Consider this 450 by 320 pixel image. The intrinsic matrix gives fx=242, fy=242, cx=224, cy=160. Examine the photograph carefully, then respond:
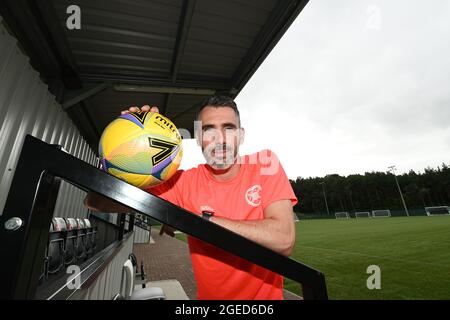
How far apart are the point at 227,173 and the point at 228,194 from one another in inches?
8.5

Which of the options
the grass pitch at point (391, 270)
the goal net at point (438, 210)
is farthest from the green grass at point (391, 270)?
the goal net at point (438, 210)

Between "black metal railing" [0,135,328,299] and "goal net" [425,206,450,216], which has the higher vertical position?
"goal net" [425,206,450,216]

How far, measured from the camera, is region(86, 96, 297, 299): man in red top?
1983mm

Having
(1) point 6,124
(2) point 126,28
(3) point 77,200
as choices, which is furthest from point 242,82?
(3) point 77,200

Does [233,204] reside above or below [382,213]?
below

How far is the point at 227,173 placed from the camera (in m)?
2.40

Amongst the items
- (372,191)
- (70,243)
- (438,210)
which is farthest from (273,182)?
(372,191)

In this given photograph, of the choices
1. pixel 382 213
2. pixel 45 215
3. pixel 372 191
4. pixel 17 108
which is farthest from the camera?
pixel 372 191

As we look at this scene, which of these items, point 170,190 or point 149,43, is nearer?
point 170,190

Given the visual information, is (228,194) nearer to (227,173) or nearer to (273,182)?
(227,173)

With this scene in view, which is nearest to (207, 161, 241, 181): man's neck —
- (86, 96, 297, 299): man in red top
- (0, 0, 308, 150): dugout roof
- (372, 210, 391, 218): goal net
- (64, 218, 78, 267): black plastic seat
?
(86, 96, 297, 299): man in red top

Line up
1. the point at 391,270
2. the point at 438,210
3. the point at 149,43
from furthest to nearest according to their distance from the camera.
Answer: the point at 438,210 < the point at 391,270 < the point at 149,43

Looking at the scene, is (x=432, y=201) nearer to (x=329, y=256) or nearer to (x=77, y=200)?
(x=329, y=256)

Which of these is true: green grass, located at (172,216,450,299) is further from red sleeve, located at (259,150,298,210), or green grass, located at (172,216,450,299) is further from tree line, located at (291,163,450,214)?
tree line, located at (291,163,450,214)
